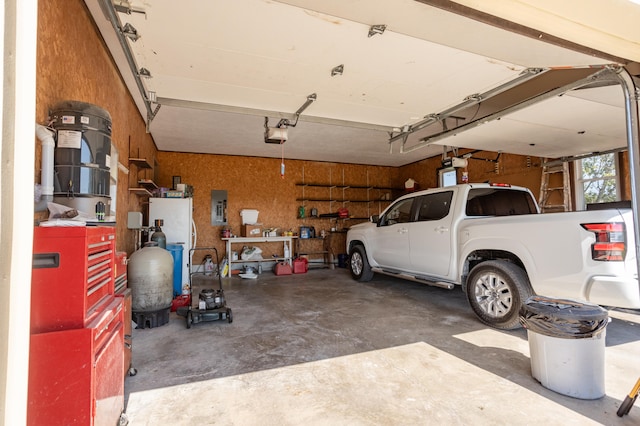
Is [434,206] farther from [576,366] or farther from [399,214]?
[576,366]

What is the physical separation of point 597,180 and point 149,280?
6728 mm

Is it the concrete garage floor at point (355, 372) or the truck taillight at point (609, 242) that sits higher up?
the truck taillight at point (609, 242)

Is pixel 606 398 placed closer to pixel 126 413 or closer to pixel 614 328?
pixel 614 328

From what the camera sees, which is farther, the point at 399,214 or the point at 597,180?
the point at 399,214

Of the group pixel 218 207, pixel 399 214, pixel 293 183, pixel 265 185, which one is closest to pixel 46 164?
pixel 399 214

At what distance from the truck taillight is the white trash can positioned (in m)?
0.52

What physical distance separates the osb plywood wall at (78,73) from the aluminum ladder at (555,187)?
6488 mm

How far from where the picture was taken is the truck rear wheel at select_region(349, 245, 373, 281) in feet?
19.3

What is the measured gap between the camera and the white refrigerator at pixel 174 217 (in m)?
5.11

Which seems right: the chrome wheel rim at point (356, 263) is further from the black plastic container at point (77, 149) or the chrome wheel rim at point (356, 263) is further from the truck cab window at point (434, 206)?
the black plastic container at point (77, 149)

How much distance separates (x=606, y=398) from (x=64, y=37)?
438 centimetres

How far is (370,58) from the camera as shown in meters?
2.57

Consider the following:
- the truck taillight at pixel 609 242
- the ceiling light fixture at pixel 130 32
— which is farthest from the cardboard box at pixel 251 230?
the truck taillight at pixel 609 242

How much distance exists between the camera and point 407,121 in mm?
4242
